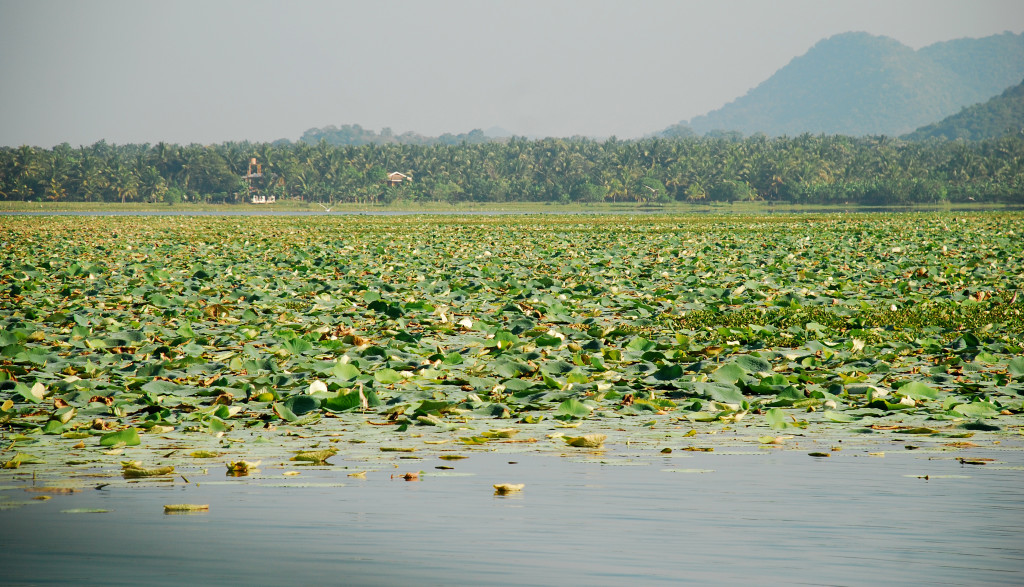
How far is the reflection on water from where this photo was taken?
140 inches

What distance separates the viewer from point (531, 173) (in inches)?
6875

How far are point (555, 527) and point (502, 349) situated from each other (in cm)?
567

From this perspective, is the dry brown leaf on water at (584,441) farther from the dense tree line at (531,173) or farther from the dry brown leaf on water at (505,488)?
the dense tree line at (531,173)

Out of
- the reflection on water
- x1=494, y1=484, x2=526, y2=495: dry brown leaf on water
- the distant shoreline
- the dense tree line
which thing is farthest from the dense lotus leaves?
the dense tree line

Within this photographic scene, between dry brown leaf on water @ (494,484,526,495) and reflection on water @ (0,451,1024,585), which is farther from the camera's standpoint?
dry brown leaf on water @ (494,484,526,495)

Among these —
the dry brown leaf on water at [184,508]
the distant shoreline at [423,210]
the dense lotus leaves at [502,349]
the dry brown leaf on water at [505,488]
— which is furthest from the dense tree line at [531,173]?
the dry brown leaf on water at [184,508]

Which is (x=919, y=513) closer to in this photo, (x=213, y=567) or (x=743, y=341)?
(x=213, y=567)

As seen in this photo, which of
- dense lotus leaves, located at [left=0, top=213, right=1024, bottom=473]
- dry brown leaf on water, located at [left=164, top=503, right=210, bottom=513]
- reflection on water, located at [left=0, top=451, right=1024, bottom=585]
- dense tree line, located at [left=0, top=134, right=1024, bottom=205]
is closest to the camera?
reflection on water, located at [left=0, top=451, right=1024, bottom=585]

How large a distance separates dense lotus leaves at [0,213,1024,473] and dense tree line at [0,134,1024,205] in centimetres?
12955

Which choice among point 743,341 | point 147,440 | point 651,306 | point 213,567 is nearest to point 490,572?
point 213,567

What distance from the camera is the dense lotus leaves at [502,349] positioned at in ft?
23.1

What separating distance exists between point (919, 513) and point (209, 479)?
3693 mm

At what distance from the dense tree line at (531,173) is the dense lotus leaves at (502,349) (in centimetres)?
12955

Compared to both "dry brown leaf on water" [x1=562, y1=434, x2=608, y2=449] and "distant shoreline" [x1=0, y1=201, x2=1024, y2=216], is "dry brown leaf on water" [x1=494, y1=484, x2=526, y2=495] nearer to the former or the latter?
"dry brown leaf on water" [x1=562, y1=434, x2=608, y2=449]
